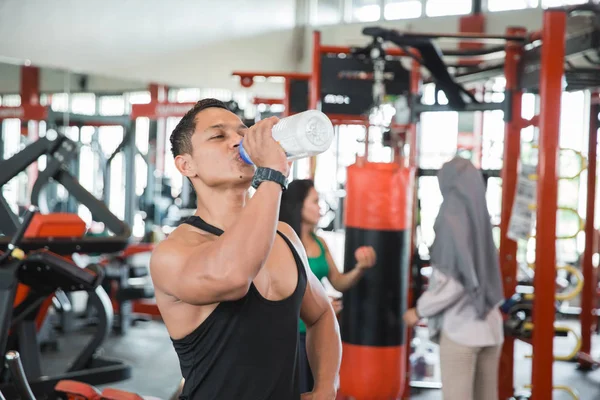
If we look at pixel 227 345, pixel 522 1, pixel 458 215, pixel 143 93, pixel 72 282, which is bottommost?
pixel 72 282

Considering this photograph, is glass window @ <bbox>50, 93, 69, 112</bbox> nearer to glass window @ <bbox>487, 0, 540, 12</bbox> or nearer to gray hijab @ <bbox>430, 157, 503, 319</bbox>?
glass window @ <bbox>487, 0, 540, 12</bbox>

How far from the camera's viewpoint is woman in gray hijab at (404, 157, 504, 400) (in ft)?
9.70

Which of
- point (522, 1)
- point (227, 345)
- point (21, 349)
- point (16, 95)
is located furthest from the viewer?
point (522, 1)

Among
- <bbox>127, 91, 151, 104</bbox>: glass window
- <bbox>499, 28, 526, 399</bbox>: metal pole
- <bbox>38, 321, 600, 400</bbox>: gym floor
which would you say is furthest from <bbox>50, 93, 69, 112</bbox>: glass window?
<bbox>499, 28, 526, 399</bbox>: metal pole

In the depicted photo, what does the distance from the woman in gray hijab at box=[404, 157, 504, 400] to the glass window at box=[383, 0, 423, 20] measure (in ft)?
29.5

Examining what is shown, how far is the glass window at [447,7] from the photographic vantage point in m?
10.9

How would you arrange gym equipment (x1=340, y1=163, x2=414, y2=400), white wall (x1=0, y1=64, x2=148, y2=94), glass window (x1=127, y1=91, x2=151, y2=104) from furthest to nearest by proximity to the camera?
glass window (x1=127, y1=91, x2=151, y2=104) → white wall (x1=0, y1=64, x2=148, y2=94) → gym equipment (x1=340, y1=163, x2=414, y2=400)

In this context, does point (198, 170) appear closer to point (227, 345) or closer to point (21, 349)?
point (227, 345)

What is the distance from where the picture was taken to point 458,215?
2986 millimetres

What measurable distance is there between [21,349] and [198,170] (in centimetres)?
321

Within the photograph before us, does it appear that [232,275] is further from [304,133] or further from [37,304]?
[37,304]

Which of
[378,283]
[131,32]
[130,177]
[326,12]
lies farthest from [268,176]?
[326,12]

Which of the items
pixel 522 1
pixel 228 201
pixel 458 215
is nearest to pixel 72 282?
pixel 458 215

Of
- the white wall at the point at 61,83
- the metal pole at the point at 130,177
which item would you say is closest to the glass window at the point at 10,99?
the white wall at the point at 61,83
